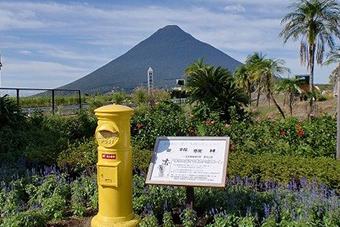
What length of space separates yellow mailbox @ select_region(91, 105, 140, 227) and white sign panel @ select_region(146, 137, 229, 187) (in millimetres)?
288

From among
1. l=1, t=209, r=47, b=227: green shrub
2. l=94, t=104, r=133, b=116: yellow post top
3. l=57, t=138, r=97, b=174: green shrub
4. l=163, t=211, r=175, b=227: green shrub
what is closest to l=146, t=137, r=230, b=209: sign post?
l=163, t=211, r=175, b=227: green shrub

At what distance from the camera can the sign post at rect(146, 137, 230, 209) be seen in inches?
150

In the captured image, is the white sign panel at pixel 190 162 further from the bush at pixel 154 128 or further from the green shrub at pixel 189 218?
the bush at pixel 154 128

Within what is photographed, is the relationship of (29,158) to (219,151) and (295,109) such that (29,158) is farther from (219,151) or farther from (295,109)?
(295,109)

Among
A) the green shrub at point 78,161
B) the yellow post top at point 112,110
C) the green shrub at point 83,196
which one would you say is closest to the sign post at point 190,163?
the yellow post top at point 112,110

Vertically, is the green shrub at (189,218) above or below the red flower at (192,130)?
below

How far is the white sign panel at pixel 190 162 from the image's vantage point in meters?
3.81

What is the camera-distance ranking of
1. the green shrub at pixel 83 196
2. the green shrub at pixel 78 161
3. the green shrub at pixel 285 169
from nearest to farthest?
1. the green shrub at pixel 83 196
2. the green shrub at pixel 285 169
3. the green shrub at pixel 78 161

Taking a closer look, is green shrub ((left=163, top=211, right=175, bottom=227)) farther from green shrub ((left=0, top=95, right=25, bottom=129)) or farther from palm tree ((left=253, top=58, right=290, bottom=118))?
palm tree ((left=253, top=58, right=290, bottom=118))

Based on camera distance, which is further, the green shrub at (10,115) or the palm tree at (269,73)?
the palm tree at (269,73)

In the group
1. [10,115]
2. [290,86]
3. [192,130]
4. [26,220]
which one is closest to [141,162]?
[26,220]

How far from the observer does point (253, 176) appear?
4797mm

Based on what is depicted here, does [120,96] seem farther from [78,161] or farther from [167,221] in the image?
[167,221]

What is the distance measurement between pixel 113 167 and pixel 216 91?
5.79m
